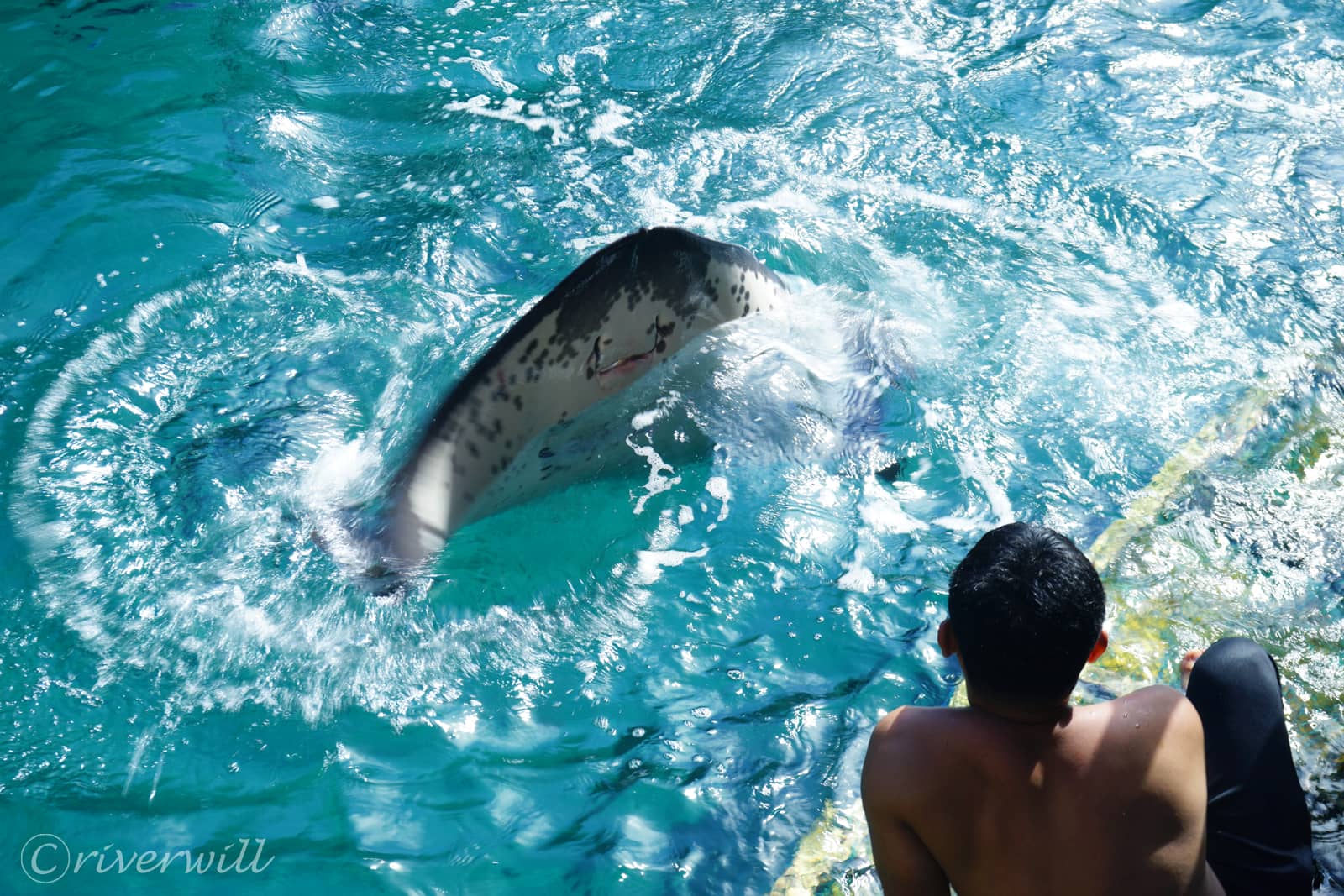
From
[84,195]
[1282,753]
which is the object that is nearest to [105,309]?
[84,195]

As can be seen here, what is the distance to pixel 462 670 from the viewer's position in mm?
3092

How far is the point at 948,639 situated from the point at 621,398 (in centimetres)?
182

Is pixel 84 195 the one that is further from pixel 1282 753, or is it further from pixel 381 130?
pixel 1282 753

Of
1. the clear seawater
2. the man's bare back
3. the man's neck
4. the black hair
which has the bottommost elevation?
the clear seawater

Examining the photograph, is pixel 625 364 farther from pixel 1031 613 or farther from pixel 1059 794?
pixel 1059 794

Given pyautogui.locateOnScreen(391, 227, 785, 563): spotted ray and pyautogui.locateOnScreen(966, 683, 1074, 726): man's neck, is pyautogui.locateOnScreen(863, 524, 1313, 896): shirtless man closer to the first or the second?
pyautogui.locateOnScreen(966, 683, 1074, 726): man's neck

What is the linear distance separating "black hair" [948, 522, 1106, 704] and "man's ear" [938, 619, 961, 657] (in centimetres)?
6

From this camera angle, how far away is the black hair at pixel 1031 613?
1.72 meters

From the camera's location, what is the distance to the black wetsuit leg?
6.64 ft

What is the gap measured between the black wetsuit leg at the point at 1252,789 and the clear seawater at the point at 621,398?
43cm

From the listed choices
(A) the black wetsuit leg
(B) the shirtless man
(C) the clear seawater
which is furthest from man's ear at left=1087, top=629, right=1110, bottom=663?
(C) the clear seawater

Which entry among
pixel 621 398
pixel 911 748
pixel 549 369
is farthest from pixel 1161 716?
pixel 621 398

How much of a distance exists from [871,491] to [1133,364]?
136 centimetres

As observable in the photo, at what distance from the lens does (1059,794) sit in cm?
175
